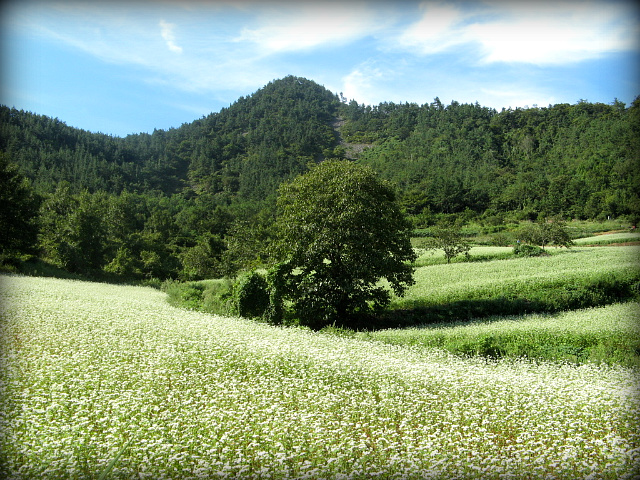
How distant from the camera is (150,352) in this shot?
1096cm

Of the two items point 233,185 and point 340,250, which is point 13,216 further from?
point 233,185

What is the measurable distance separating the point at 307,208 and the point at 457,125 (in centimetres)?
18892

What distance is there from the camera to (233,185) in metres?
169

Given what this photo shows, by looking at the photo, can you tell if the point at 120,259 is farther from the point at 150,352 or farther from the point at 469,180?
the point at 469,180

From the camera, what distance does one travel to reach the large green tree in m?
21.9

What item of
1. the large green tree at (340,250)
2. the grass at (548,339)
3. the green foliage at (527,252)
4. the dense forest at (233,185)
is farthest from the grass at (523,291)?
the green foliage at (527,252)

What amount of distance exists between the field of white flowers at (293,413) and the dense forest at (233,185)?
14.1ft

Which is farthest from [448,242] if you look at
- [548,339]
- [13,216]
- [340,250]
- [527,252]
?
[13,216]

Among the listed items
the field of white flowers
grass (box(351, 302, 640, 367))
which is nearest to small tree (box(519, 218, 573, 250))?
grass (box(351, 302, 640, 367))

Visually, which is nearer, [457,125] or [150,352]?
[150,352]

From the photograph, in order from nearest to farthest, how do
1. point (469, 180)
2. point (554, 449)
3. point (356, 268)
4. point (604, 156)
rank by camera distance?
point (554, 449) < point (356, 268) < point (604, 156) < point (469, 180)

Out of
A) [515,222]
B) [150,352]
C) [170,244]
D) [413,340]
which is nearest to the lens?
[150,352]

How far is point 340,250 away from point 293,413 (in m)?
15.3

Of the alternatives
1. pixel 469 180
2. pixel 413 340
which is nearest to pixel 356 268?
pixel 413 340
